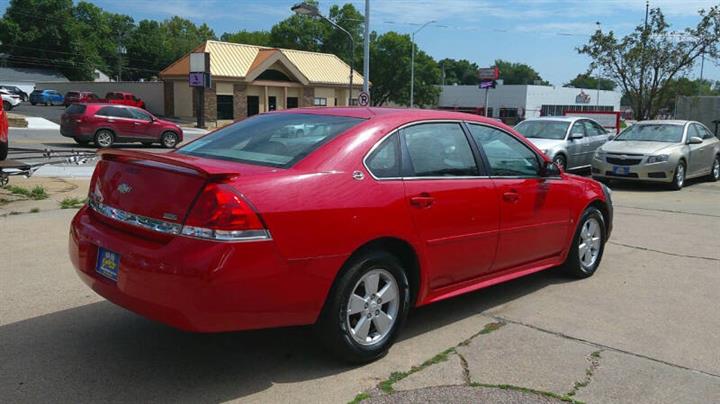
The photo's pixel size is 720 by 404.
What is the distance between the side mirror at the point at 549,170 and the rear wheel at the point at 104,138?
20019 millimetres

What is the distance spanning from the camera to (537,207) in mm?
5137

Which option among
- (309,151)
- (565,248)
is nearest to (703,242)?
(565,248)

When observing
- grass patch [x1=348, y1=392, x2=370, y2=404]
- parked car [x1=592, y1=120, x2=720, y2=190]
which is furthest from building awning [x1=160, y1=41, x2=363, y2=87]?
grass patch [x1=348, y1=392, x2=370, y2=404]

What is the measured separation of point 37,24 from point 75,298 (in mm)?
92569

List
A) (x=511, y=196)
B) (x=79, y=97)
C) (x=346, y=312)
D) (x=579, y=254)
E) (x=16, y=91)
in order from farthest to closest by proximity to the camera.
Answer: (x=16, y=91) → (x=79, y=97) → (x=579, y=254) → (x=511, y=196) → (x=346, y=312)

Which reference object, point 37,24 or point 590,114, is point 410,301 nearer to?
point 590,114

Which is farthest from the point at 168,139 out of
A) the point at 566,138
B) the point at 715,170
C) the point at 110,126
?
the point at 715,170

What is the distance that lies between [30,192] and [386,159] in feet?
26.6

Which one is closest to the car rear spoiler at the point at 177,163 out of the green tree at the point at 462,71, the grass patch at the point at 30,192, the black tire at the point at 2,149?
the grass patch at the point at 30,192

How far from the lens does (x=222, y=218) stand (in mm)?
3232

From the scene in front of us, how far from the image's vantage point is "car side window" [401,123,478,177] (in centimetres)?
429

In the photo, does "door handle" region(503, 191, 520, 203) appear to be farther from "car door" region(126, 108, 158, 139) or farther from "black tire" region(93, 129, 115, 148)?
"car door" region(126, 108, 158, 139)

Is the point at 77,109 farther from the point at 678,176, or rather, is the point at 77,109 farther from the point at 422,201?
the point at 422,201

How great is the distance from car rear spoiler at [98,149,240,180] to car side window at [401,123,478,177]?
1.35 metres
